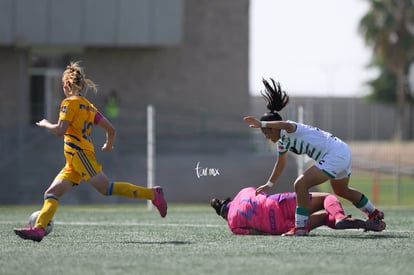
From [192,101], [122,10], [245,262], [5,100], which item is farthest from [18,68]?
[245,262]

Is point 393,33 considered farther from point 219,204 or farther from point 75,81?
point 75,81

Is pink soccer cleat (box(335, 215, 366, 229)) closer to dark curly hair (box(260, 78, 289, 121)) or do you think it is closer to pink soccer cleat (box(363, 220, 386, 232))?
pink soccer cleat (box(363, 220, 386, 232))

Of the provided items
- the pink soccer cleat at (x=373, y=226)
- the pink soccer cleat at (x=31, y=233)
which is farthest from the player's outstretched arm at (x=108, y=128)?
the pink soccer cleat at (x=373, y=226)

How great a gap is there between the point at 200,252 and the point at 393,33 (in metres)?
52.2

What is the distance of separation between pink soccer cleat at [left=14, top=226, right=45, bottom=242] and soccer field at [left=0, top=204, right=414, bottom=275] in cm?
9

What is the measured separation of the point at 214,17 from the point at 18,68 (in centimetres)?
662

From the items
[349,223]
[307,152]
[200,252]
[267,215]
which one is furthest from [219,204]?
[200,252]

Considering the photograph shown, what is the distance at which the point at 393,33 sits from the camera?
196 ft

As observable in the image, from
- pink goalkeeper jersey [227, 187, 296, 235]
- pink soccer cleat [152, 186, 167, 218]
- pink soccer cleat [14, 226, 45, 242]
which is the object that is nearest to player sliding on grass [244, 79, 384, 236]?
pink goalkeeper jersey [227, 187, 296, 235]

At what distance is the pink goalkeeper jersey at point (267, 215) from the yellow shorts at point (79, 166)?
1669 millimetres

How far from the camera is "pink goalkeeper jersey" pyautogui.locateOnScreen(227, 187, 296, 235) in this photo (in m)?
11.0

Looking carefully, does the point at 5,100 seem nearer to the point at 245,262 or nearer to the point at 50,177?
the point at 50,177

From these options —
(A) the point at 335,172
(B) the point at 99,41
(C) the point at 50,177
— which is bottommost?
(C) the point at 50,177

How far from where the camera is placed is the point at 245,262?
27.5 feet
